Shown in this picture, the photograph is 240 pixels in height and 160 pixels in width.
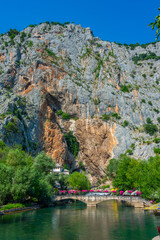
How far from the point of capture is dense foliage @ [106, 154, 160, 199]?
48.9 m

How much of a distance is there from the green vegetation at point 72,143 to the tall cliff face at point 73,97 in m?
1.34

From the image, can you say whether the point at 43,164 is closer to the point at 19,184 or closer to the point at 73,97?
the point at 19,184

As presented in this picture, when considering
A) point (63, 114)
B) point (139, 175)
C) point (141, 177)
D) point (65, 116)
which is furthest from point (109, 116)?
point (141, 177)

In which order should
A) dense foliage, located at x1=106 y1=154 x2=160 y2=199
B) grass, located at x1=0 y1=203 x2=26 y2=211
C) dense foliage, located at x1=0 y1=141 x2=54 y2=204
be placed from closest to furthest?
grass, located at x1=0 y1=203 x2=26 y2=211 < dense foliage, located at x1=0 y1=141 x2=54 y2=204 < dense foliage, located at x1=106 y1=154 x2=160 y2=199

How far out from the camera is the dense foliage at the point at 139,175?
161ft

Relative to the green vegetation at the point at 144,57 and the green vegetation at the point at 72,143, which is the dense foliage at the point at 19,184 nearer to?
the green vegetation at the point at 72,143

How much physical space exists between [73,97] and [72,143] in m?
22.3

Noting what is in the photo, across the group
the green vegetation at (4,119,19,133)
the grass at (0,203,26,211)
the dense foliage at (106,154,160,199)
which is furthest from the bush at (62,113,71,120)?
the grass at (0,203,26,211)

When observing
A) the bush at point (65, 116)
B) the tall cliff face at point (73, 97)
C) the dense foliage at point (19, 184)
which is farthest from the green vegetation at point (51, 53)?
the dense foliage at point (19, 184)

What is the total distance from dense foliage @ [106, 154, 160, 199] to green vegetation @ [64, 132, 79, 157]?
18.3m

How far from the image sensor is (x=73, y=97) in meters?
110

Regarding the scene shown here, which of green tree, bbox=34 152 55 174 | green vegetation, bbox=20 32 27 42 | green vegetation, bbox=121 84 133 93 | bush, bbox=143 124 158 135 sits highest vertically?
green vegetation, bbox=20 32 27 42

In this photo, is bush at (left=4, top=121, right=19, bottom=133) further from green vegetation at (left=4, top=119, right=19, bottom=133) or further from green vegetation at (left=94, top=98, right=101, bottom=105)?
green vegetation at (left=94, top=98, right=101, bottom=105)

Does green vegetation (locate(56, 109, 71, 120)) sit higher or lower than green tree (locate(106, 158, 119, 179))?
higher
